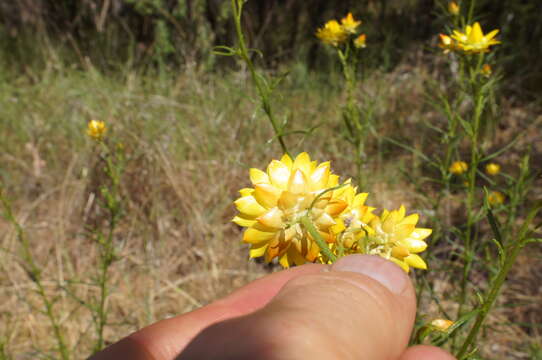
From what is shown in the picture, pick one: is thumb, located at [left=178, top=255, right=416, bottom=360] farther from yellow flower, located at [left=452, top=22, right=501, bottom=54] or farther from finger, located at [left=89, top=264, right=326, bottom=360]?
yellow flower, located at [left=452, top=22, right=501, bottom=54]

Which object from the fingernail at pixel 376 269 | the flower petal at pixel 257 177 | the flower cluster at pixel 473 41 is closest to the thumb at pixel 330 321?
the fingernail at pixel 376 269

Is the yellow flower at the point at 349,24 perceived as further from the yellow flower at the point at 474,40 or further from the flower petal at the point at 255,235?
the flower petal at the point at 255,235

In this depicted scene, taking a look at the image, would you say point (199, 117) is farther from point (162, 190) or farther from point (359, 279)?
point (359, 279)

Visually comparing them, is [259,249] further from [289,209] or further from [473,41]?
[473,41]

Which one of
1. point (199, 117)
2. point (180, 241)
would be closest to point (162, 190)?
point (180, 241)

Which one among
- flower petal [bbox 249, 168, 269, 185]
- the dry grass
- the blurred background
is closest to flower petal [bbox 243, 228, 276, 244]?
flower petal [bbox 249, 168, 269, 185]
